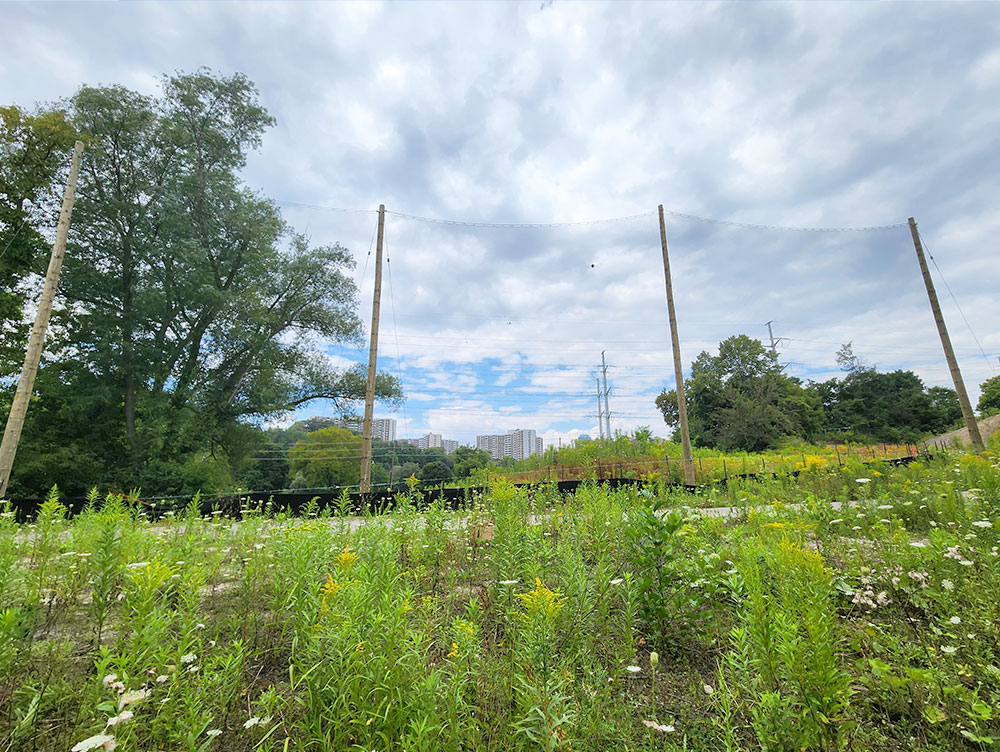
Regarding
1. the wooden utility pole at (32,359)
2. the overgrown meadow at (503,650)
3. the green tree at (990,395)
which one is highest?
the green tree at (990,395)

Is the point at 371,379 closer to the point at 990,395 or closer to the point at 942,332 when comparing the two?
the point at 942,332

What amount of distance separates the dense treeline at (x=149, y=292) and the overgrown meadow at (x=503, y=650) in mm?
14299

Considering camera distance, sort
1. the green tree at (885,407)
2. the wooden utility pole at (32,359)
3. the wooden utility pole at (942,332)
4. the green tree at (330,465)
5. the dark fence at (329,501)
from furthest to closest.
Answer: the green tree at (885,407)
the green tree at (330,465)
the wooden utility pole at (942,332)
the wooden utility pole at (32,359)
the dark fence at (329,501)

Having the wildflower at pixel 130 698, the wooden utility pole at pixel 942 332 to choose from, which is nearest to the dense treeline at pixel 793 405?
the wooden utility pole at pixel 942 332

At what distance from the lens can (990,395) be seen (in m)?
31.2

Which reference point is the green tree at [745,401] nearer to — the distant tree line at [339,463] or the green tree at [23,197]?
the distant tree line at [339,463]

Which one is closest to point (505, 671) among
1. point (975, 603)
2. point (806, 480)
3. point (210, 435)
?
point (975, 603)

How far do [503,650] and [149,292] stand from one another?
17833mm

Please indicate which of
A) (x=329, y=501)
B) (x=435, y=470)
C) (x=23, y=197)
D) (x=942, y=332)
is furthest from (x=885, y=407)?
(x=23, y=197)

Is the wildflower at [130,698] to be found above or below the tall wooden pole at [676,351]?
below

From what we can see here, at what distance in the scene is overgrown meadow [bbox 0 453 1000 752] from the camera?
4.57ft

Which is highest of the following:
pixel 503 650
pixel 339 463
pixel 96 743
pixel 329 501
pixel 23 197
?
pixel 23 197

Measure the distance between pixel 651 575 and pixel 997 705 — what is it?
4.06 ft

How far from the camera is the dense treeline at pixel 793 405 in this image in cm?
2900
